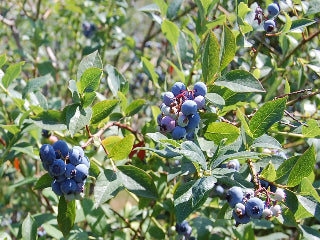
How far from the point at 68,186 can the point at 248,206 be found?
1.36 ft

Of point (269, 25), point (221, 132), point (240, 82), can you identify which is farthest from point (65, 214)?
point (269, 25)

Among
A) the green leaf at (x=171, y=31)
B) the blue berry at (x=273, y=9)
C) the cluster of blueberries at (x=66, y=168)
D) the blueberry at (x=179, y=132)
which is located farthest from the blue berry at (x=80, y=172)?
the blue berry at (x=273, y=9)

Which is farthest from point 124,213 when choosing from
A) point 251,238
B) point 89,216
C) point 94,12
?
point 94,12

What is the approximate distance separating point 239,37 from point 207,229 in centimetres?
71

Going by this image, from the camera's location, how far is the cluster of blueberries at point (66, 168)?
90cm

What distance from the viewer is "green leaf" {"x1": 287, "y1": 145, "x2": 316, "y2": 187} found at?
36.7 inches

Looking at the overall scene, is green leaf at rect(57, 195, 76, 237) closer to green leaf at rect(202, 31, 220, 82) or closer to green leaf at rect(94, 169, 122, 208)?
green leaf at rect(94, 169, 122, 208)

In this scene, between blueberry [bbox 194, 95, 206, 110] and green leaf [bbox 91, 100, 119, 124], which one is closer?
blueberry [bbox 194, 95, 206, 110]

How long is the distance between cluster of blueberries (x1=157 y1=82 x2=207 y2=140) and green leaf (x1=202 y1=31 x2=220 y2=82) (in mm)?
61

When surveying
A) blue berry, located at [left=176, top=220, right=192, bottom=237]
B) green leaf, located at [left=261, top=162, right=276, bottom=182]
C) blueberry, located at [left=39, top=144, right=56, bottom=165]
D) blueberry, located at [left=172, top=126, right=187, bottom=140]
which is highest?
blueberry, located at [left=172, top=126, right=187, bottom=140]

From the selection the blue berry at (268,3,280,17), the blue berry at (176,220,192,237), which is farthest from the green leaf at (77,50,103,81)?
the blue berry at (176,220,192,237)

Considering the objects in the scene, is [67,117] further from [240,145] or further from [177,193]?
[240,145]

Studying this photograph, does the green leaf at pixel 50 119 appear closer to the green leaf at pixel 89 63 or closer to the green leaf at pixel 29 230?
the green leaf at pixel 89 63

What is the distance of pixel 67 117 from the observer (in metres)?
0.98
